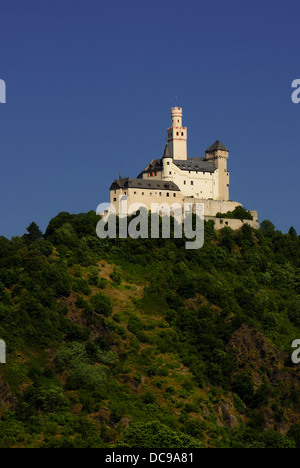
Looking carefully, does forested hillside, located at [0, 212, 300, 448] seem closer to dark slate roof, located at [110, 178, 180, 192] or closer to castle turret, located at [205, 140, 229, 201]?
dark slate roof, located at [110, 178, 180, 192]

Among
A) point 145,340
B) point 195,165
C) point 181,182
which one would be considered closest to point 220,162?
point 195,165

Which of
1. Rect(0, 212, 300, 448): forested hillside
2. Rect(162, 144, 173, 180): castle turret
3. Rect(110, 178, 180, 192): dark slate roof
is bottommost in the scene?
Rect(0, 212, 300, 448): forested hillside

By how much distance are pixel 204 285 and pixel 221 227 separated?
1381cm

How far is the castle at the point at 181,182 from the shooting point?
159625mm

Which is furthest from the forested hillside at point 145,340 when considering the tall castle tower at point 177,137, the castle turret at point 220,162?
the tall castle tower at point 177,137

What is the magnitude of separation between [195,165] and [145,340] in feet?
107

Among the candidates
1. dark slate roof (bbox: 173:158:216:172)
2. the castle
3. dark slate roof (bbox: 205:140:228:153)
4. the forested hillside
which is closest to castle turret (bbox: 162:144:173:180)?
the castle

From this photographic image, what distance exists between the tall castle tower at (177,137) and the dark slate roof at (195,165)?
3.98 feet

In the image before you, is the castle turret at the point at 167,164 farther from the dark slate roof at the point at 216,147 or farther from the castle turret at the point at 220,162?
the dark slate roof at the point at 216,147

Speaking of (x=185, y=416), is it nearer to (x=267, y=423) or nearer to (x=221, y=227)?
(x=267, y=423)

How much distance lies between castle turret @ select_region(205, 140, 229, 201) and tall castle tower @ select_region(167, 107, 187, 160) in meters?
3.96

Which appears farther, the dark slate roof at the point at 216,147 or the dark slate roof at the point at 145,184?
the dark slate roof at the point at 216,147

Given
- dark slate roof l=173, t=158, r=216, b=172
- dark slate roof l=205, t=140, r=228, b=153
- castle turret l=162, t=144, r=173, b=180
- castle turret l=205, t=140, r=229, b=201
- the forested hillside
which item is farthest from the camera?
dark slate roof l=205, t=140, r=228, b=153

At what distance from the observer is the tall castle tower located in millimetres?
168875
